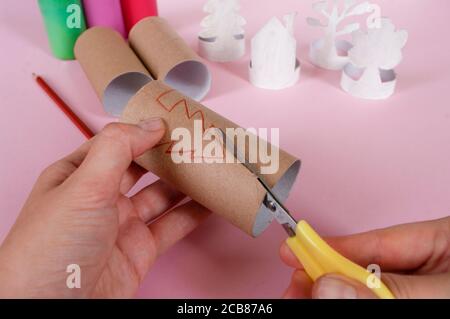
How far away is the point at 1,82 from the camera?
119cm

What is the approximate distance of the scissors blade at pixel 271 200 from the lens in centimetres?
63

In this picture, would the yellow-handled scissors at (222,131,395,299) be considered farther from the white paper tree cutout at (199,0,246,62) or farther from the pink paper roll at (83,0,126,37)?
the pink paper roll at (83,0,126,37)

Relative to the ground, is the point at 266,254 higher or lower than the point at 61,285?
lower

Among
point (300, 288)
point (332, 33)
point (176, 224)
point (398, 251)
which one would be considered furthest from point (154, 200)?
point (332, 33)

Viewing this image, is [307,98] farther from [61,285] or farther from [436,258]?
[61,285]

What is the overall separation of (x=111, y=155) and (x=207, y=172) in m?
0.16

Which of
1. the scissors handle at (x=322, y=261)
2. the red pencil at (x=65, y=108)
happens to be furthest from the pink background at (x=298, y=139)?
the scissors handle at (x=322, y=261)

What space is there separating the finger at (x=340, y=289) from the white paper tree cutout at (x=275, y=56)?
66cm

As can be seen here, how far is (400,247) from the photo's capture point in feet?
2.22

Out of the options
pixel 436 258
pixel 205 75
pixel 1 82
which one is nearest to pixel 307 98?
pixel 205 75

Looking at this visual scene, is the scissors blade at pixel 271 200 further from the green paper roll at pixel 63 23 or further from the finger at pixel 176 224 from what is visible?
the green paper roll at pixel 63 23

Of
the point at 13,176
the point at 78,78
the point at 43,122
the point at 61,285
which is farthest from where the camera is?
the point at 78,78

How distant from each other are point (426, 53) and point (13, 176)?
1.14 m

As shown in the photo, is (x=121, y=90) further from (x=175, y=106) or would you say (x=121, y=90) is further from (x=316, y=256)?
(x=316, y=256)
